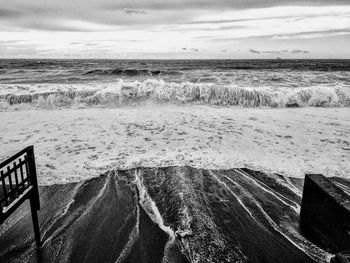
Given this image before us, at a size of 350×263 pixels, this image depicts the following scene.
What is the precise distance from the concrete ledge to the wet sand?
0.57ft

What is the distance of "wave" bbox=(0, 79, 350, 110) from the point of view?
15.2m

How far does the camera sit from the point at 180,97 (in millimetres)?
16141

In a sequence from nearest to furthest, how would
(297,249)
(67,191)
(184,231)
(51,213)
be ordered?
(297,249)
(184,231)
(51,213)
(67,191)

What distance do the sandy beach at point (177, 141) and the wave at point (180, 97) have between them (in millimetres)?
3142

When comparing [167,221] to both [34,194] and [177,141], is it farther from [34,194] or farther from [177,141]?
[177,141]

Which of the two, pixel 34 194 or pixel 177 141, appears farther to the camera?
pixel 177 141

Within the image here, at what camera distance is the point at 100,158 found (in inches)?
267

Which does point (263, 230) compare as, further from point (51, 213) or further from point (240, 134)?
point (240, 134)

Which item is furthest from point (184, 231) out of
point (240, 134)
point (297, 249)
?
point (240, 134)

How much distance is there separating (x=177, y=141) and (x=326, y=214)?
16.7ft

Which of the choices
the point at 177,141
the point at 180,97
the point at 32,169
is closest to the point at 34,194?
the point at 32,169

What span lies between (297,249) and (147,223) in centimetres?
217

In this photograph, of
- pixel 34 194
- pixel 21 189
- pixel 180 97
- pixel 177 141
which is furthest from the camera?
pixel 180 97

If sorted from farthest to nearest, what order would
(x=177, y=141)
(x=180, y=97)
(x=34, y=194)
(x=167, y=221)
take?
(x=180, y=97), (x=177, y=141), (x=167, y=221), (x=34, y=194)
